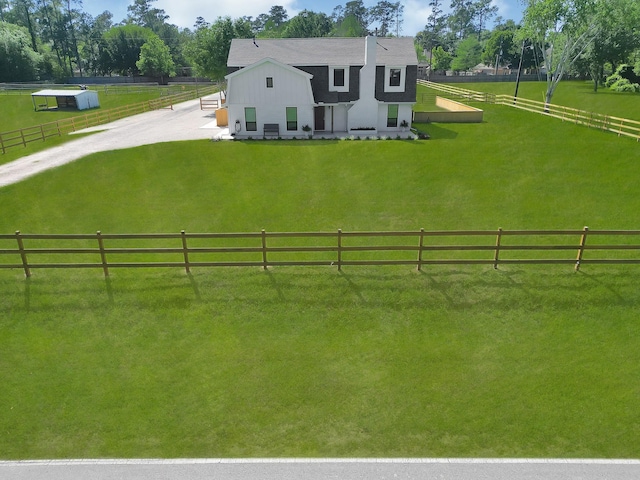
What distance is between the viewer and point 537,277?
12.3 metres

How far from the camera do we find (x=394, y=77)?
30203mm

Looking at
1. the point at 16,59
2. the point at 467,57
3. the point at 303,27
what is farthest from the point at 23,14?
the point at 467,57

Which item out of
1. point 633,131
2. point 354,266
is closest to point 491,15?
point 633,131

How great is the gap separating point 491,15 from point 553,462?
188 meters

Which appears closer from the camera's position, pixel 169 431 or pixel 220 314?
pixel 169 431

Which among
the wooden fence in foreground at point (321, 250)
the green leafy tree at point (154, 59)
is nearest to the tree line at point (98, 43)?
the green leafy tree at point (154, 59)

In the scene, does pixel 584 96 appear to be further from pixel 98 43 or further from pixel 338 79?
pixel 98 43

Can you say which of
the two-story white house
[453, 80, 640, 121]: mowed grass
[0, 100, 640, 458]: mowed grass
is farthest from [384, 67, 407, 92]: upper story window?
[453, 80, 640, 121]: mowed grass

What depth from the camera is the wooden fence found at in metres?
30.3

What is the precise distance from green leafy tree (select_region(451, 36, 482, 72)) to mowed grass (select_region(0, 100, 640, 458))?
97.2 m

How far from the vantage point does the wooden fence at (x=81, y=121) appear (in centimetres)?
3034

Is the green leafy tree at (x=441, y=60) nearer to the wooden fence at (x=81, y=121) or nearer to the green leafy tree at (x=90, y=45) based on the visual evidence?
the wooden fence at (x=81, y=121)

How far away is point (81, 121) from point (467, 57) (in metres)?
93.1

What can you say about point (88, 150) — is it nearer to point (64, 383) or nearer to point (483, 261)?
point (64, 383)
